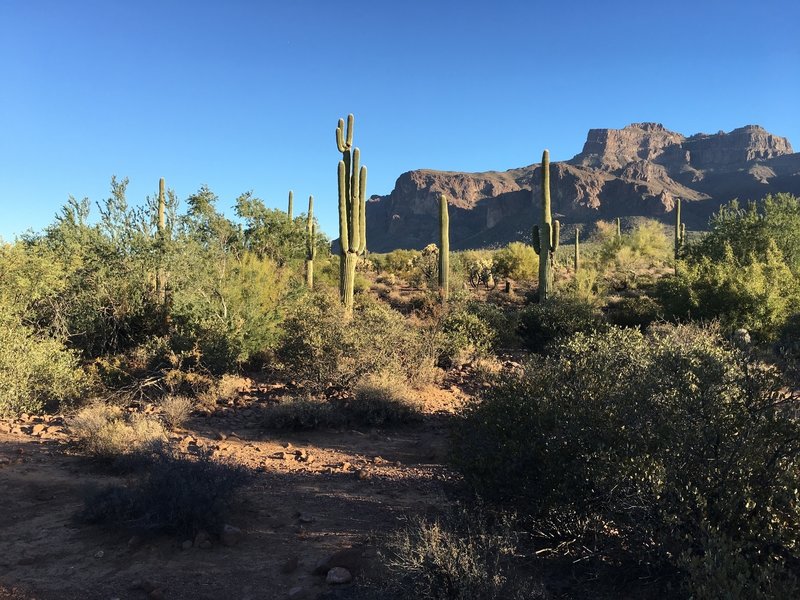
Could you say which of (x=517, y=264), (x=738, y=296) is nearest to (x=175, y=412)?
→ (x=738, y=296)

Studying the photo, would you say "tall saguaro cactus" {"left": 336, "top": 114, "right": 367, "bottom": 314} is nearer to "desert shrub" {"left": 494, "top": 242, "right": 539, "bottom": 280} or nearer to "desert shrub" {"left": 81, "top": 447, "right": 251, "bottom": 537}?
"desert shrub" {"left": 81, "top": 447, "right": 251, "bottom": 537}

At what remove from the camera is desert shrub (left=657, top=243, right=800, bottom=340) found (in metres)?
12.6

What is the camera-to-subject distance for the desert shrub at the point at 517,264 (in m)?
26.5

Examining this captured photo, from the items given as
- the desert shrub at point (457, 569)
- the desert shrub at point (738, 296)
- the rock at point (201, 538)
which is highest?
the desert shrub at point (738, 296)

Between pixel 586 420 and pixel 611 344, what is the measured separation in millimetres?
1260

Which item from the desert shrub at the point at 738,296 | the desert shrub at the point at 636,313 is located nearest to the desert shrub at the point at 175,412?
the desert shrub at the point at 636,313

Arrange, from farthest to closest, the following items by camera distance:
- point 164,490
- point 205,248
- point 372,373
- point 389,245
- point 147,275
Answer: point 389,245 < point 205,248 < point 147,275 < point 372,373 < point 164,490

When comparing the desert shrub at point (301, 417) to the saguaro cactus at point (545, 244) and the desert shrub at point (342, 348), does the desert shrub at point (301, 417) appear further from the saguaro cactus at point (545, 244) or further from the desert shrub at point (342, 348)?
the saguaro cactus at point (545, 244)

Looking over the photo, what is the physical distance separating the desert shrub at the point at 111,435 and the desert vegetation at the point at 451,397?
3cm

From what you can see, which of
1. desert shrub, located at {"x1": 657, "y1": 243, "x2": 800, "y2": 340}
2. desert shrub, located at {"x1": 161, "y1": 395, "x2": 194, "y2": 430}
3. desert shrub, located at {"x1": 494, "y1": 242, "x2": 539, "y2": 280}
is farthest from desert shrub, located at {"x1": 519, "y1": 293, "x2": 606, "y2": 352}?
desert shrub, located at {"x1": 494, "y1": 242, "x2": 539, "y2": 280}

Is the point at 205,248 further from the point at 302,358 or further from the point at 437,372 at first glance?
the point at 437,372

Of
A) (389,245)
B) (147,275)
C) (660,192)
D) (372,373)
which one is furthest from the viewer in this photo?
(389,245)

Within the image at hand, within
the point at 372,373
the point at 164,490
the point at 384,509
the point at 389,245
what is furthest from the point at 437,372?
the point at 389,245

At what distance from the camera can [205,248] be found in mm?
12953
